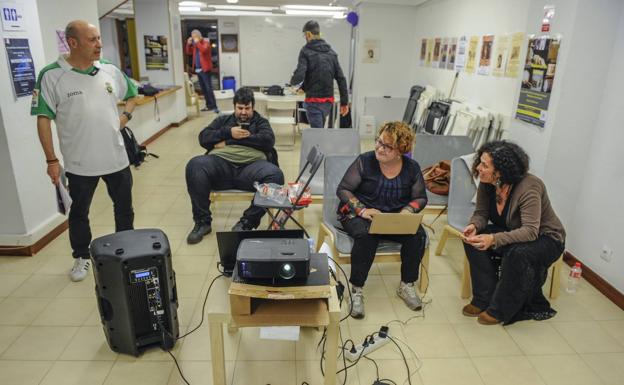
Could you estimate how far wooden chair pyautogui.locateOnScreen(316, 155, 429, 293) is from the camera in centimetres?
271

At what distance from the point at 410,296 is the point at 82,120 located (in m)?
2.28

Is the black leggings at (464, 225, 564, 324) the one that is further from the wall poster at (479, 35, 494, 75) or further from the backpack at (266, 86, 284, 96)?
the backpack at (266, 86, 284, 96)

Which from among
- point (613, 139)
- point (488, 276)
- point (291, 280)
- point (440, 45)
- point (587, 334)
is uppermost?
point (440, 45)

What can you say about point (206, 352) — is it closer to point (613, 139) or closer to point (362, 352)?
point (362, 352)

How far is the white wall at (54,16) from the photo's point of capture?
3.76 meters

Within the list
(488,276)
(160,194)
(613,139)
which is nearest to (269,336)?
(488,276)

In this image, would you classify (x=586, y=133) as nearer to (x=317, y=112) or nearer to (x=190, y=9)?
(x=317, y=112)

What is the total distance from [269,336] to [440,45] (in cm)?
511

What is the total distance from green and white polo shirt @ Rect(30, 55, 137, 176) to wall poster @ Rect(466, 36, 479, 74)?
149 inches

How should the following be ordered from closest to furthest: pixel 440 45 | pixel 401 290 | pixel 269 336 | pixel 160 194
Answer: pixel 269 336 → pixel 401 290 → pixel 160 194 → pixel 440 45

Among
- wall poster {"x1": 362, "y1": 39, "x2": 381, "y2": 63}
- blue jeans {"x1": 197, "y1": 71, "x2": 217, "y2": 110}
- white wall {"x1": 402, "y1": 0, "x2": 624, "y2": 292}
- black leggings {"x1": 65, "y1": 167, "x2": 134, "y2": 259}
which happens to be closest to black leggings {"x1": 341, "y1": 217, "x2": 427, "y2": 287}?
white wall {"x1": 402, "y1": 0, "x2": 624, "y2": 292}

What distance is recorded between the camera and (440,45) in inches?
230

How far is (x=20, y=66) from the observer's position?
2994 mm

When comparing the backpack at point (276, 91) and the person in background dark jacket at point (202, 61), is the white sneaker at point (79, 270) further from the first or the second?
the person in background dark jacket at point (202, 61)
